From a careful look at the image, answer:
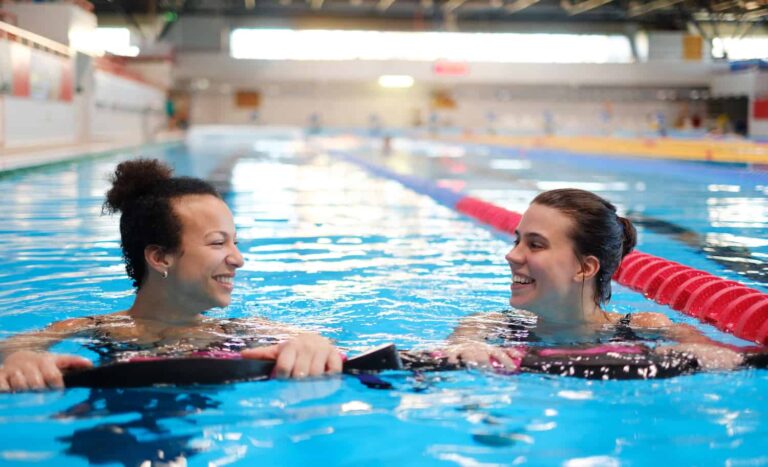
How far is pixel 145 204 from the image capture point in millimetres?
2723

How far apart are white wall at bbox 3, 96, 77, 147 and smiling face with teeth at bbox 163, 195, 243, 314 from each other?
10.8m

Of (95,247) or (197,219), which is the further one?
(95,247)

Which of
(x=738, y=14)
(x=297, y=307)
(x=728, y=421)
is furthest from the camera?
(x=738, y=14)

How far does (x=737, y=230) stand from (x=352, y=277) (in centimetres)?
333

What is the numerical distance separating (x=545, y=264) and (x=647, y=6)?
106 feet

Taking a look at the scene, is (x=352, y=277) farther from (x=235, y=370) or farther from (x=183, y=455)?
(x=183, y=455)

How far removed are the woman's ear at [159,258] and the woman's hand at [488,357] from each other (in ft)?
2.76

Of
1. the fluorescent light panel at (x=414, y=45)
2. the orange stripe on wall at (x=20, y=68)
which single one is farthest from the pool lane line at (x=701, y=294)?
the fluorescent light panel at (x=414, y=45)

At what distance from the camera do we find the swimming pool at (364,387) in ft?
6.48

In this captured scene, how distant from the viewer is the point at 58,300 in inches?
155

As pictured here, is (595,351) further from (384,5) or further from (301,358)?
(384,5)

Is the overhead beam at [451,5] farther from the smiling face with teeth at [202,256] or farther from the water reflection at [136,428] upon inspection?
the water reflection at [136,428]

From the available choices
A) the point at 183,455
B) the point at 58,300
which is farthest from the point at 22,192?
A: the point at 183,455

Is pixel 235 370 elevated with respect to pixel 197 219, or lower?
lower
